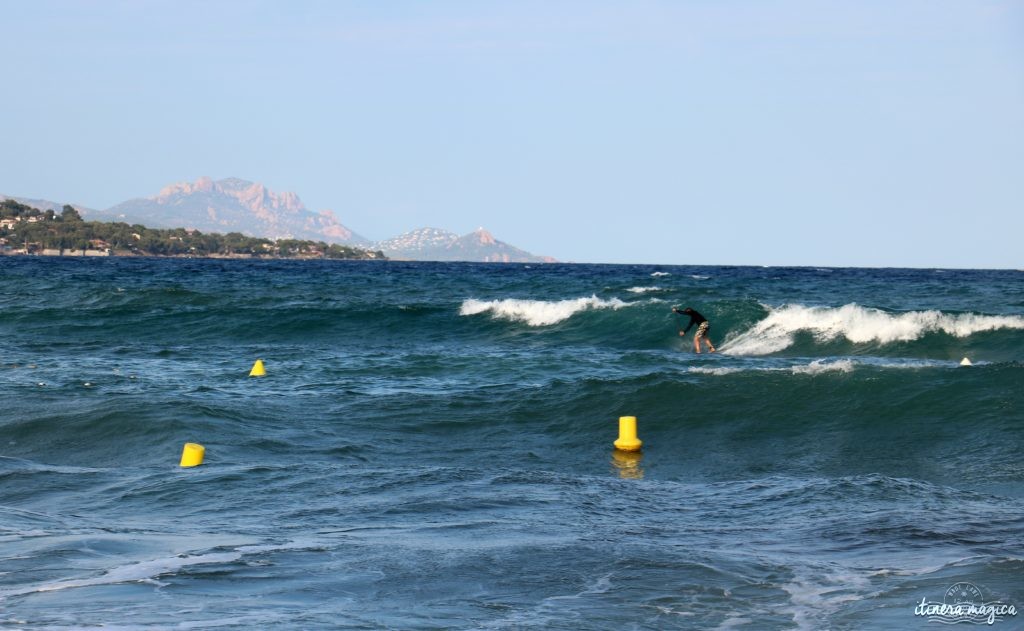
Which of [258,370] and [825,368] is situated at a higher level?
[825,368]

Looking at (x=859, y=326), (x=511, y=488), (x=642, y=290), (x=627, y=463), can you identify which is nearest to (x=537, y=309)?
(x=859, y=326)

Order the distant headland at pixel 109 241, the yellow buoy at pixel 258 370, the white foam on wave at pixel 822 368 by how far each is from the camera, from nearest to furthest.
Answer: the white foam on wave at pixel 822 368, the yellow buoy at pixel 258 370, the distant headland at pixel 109 241

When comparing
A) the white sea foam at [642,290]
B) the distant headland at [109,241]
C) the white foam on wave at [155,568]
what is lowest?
the white foam on wave at [155,568]

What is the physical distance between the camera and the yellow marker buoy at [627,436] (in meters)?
13.8

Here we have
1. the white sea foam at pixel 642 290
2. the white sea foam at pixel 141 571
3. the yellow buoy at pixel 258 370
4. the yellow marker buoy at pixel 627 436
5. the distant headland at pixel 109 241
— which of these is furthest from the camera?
the distant headland at pixel 109 241

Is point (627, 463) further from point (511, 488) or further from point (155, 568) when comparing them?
point (155, 568)

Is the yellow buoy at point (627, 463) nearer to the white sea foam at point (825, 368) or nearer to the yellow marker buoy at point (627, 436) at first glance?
the yellow marker buoy at point (627, 436)

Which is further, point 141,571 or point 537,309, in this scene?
point 537,309

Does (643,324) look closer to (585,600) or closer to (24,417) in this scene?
(24,417)

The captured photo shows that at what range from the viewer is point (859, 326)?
27.0 metres

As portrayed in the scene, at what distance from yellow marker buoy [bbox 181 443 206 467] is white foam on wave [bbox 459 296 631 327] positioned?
2068 cm

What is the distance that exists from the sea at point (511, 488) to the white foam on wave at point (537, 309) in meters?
7.84

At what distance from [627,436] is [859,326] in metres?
14.9

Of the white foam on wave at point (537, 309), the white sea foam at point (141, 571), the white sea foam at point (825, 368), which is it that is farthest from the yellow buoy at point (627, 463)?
the white foam on wave at point (537, 309)
